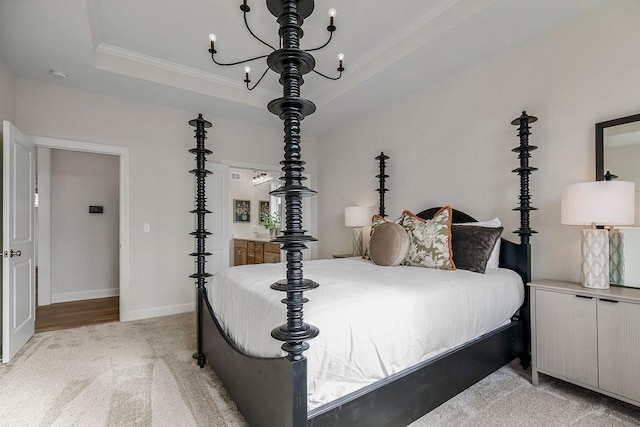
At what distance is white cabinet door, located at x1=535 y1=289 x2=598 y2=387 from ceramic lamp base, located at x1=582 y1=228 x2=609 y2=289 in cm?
15

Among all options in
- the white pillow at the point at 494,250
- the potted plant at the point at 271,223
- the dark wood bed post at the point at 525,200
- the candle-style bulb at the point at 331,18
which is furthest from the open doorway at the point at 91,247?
the dark wood bed post at the point at 525,200

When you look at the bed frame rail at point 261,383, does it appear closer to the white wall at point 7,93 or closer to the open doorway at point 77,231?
the white wall at point 7,93

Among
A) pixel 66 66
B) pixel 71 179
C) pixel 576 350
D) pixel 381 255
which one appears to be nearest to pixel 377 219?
pixel 381 255

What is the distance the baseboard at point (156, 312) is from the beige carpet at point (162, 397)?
917 mm

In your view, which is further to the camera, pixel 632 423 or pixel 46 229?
pixel 46 229

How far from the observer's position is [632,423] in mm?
1701

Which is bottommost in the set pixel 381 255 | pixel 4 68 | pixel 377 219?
pixel 381 255

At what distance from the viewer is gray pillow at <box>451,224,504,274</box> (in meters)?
2.36

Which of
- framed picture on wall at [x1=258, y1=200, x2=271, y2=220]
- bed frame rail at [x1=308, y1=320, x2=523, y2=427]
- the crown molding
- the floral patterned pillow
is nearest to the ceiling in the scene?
the crown molding

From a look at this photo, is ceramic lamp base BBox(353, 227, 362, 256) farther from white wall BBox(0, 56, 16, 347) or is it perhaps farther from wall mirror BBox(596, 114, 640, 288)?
white wall BBox(0, 56, 16, 347)

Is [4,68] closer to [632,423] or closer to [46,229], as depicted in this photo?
[46,229]

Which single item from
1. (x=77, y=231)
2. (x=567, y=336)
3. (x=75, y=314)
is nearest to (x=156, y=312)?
(x=75, y=314)

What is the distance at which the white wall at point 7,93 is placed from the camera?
2.84 meters

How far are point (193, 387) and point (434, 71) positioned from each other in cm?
334
